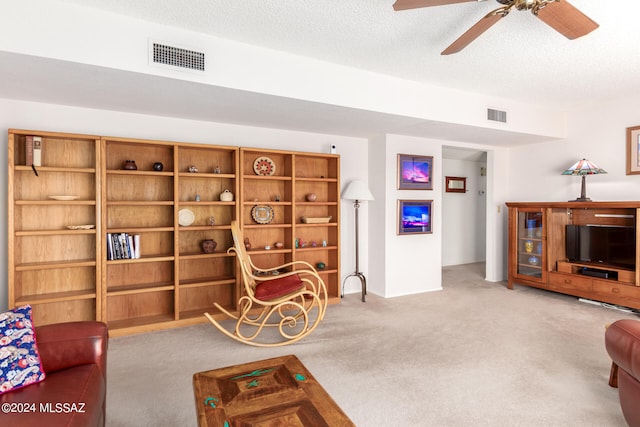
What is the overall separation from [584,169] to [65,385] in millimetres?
5266

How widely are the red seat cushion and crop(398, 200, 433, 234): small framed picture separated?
1985 millimetres

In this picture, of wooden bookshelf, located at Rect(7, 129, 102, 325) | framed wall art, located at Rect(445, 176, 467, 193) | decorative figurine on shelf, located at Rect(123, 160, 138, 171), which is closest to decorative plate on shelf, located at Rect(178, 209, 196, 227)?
decorative figurine on shelf, located at Rect(123, 160, 138, 171)

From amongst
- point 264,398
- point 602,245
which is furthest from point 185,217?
point 602,245

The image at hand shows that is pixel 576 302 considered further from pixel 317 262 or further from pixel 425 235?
pixel 317 262

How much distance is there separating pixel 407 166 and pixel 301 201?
1.54 meters

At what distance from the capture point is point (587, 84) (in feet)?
11.7

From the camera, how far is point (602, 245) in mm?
4160

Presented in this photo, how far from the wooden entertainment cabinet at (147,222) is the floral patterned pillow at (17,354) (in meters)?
1.70

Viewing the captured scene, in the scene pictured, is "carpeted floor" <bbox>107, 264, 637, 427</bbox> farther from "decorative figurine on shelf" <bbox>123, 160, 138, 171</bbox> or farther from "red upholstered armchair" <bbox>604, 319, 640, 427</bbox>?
"decorative figurine on shelf" <bbox>123, 160, 138, 171</bbox>

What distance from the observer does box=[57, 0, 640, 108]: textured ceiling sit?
2215 mm

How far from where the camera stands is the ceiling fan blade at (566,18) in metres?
1.81

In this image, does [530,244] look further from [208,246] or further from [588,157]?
[208,246]

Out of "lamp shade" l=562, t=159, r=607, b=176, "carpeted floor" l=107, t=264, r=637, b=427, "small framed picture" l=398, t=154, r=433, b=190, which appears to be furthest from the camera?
"small framed picture" l=398, t=154, r=433, b=190

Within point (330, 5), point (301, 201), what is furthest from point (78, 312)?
point (330, 5)
